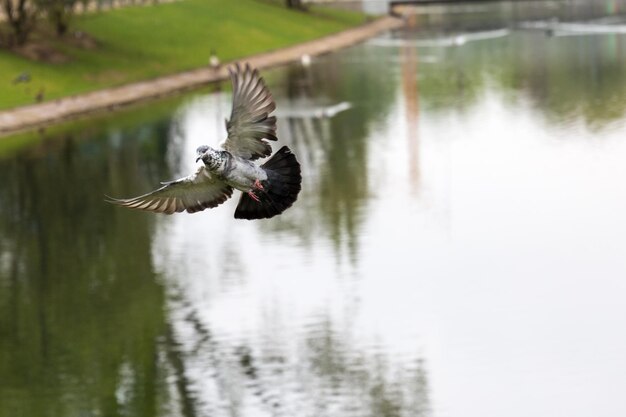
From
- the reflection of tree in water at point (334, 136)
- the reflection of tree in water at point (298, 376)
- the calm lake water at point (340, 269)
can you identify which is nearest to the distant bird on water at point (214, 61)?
the reflection of tree in water at point (334, 136)

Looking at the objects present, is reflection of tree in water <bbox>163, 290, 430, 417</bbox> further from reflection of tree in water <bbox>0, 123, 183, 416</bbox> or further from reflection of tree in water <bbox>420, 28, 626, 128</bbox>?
reflection of tree in water <bbox>420, 28, 626, 128</bbox>

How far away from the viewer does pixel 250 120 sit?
2083 centimetres

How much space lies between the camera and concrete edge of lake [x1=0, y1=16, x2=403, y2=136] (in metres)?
75.4

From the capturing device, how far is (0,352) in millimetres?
42344

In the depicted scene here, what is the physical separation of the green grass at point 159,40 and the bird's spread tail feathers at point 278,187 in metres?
56.8

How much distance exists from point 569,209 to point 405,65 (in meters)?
44.2

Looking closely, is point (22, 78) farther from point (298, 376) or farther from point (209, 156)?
point (209, 156)

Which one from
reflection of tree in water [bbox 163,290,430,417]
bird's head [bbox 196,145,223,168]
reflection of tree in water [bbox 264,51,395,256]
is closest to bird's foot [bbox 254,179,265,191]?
bird's head [bbox 196,145,223,168]

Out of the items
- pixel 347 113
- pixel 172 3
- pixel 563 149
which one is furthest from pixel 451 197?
pixel 172 3

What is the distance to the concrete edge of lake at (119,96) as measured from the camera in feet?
247

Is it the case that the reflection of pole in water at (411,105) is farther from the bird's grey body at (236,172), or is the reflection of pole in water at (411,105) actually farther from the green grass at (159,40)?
the bird's grey body at (236,172)

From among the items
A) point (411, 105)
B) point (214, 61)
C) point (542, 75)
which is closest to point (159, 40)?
point (214, 61)

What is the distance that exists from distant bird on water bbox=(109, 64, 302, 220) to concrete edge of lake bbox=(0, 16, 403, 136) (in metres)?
53.3

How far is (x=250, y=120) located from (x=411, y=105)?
209 feet
